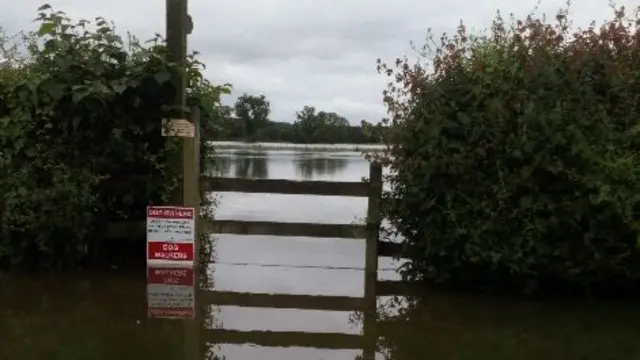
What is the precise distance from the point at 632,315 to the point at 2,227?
666 centimetres

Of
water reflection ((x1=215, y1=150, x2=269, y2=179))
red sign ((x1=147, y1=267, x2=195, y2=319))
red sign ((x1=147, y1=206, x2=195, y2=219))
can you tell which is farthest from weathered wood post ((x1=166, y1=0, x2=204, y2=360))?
water reflection ((x1=215, y1=150, x2=269, y2=179))

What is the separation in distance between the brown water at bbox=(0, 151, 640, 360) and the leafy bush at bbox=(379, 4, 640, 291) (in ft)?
1.81

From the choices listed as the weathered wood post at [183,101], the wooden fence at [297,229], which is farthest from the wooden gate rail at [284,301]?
the weathered wood post at [183,101]

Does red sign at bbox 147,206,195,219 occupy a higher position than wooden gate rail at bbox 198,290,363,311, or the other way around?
red sign at bbox 147,206,195,219

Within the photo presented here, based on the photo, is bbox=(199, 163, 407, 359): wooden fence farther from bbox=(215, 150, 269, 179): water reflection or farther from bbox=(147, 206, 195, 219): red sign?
bbox=(215, 150, 269, 179): water reflection

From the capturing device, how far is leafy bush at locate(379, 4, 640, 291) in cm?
759

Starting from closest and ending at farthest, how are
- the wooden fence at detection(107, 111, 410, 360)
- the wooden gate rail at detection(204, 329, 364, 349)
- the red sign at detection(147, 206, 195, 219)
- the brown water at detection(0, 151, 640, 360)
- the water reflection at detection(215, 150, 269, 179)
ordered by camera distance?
1. the brown water at detection(0, 151, 640, 360)
2. the wooden gate rail at detection(204, 329, 364, 349)
3. the red sign at detection(147, 206, 195, 219)
4. the wooden fence at detection(107, 111, 410, 360)
5. the water reflection at detection(215, 150, 269, 179)

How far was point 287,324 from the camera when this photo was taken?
684 cm

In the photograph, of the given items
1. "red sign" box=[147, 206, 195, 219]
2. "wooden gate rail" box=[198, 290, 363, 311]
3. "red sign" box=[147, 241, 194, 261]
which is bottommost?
"wooden gate rail" box=[198, 290, 363, 311]

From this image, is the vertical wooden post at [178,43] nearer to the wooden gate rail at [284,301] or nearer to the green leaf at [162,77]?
the green leaf at [162,77]

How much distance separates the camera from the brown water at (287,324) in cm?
605

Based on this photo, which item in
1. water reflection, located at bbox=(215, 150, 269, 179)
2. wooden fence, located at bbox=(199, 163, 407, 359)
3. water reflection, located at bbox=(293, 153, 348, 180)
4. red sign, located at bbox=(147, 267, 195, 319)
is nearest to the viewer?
red sign, located at bbox=(147, 267, 195, 319)

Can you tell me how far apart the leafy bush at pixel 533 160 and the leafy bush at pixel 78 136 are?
278 cm

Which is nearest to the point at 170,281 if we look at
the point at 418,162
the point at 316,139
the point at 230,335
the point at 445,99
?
the point at 230,335
